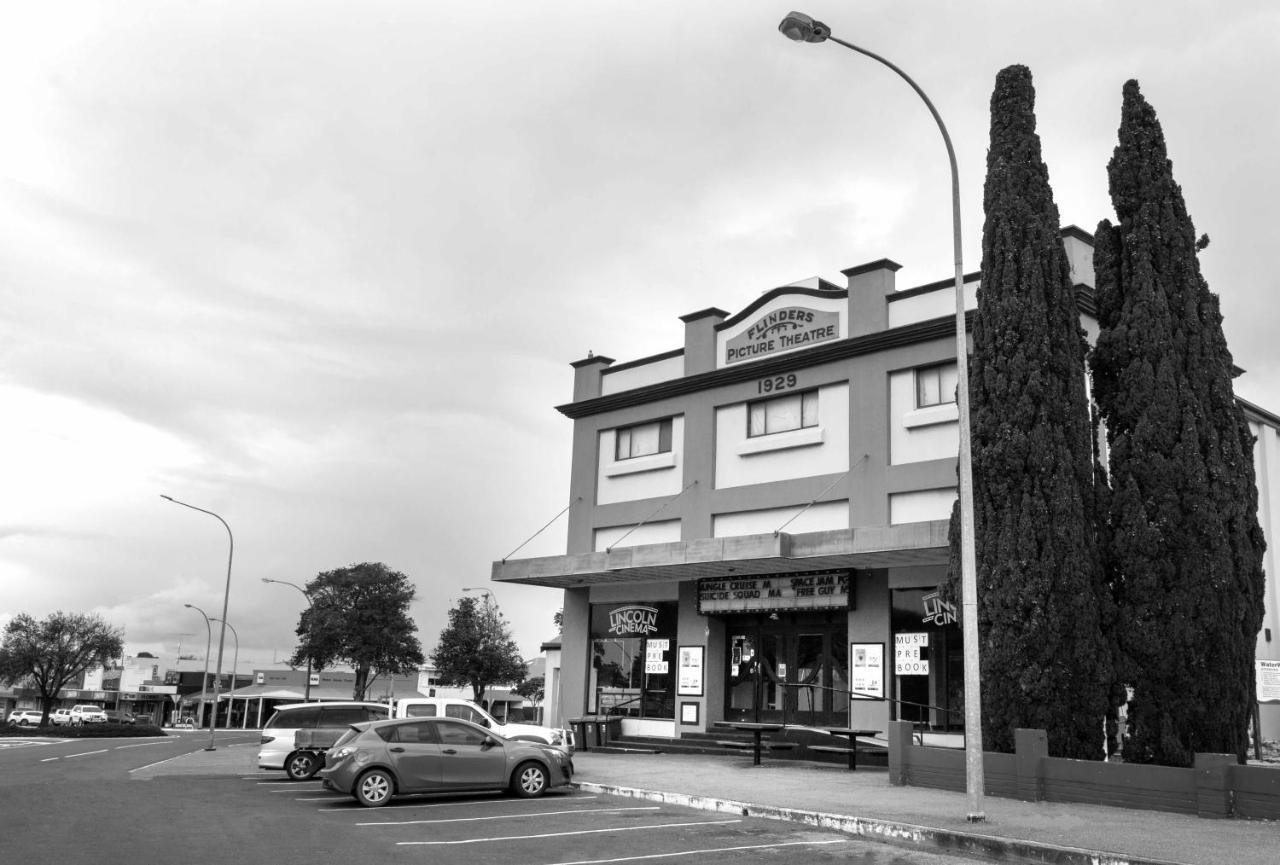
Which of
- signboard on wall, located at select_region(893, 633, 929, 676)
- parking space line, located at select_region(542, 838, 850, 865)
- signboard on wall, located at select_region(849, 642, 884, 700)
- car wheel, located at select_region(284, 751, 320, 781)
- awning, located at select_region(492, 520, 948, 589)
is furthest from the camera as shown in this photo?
signboard on wall, located at select_region(849, 642, 884, 700)

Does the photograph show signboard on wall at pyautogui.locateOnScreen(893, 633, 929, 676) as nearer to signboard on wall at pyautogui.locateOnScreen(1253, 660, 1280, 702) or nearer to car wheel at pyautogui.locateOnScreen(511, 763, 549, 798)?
signboard on wall at pyautogui.locateOnScreen(1253, 660, 1280, 702)

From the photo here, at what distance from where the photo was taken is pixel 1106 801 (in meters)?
14.5

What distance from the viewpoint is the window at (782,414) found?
86.0 feet

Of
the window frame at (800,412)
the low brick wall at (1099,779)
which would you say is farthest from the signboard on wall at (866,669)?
the low brick wall at (1099,779)

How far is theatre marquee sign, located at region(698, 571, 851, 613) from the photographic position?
961 inches

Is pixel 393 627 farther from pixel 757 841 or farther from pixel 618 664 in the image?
pixel 757 841

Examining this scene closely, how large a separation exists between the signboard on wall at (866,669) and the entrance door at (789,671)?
328 mm

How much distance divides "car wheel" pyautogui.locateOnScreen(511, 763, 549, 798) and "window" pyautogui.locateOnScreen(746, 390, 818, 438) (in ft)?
39.4

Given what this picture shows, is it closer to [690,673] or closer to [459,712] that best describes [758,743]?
[690,673]

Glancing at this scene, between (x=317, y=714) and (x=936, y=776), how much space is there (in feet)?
40.7

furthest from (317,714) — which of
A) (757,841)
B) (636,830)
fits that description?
(757,841)

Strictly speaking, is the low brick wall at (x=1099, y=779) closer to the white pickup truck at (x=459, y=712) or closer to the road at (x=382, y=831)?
the road at (x=382, y=831)

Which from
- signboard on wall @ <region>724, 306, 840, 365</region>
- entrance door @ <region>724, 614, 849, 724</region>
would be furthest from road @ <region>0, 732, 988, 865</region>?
signboard on wall @ <region>724, 306, 840, 365</region>

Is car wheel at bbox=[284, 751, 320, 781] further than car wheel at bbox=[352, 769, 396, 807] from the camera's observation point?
Yes
